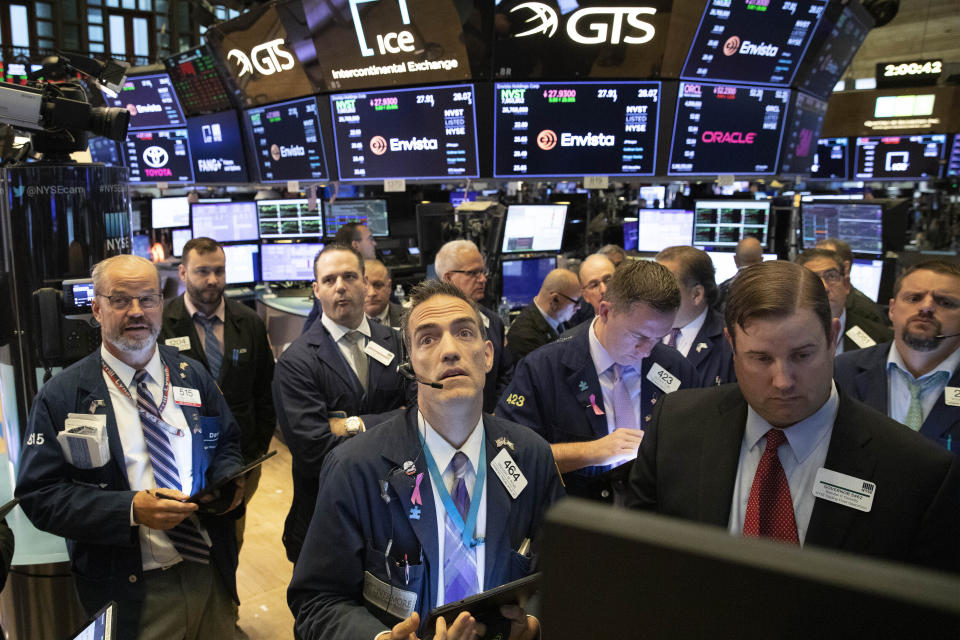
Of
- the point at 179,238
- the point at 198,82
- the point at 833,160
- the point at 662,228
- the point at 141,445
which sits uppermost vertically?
the point at 198,82

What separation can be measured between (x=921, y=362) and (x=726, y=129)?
3048mm

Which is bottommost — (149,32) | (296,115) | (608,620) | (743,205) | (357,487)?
(357,487)

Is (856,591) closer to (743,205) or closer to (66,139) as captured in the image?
(66,139)

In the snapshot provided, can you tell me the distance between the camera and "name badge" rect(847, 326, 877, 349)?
3469mm

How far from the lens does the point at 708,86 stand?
4863 millimetres

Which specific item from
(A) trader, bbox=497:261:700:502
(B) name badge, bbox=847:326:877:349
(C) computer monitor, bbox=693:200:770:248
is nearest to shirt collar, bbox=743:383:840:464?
(A) trader, bbox=497:261:700:502

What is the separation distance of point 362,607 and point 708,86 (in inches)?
174

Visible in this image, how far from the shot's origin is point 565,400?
7.42 feet

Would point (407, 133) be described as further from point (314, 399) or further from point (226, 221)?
point (314, 399)

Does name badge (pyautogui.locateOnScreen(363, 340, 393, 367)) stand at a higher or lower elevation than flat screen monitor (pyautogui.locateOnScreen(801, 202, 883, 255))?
lower

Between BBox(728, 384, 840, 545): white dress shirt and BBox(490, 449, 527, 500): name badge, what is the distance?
49cm

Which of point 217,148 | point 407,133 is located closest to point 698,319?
point 407,133

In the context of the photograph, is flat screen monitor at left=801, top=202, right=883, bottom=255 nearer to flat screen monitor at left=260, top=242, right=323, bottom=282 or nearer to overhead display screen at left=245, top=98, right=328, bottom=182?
overhead display screen at left=245, top=98, right=328, bottom=182

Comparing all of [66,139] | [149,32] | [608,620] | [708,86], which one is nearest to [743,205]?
[708,86]
